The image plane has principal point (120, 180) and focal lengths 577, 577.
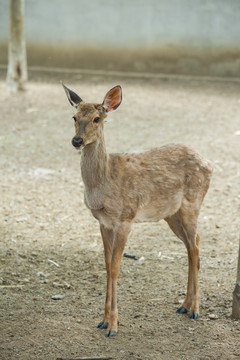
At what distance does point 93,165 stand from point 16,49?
26.0ft

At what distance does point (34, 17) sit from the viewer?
575 inches

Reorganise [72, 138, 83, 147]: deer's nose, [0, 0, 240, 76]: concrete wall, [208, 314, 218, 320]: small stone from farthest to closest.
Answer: [0, 0, 240, 76]: concrete wall, [208, 314, 218, 320]: small stone, [72, 138, 83, 147]: deer's nose

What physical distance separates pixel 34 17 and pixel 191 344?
12023 mm

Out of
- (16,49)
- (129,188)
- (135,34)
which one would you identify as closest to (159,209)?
(129,188)

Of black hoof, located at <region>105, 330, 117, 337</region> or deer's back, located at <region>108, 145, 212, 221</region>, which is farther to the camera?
deer's back, located at <region>108, 145, 212, 221</region>

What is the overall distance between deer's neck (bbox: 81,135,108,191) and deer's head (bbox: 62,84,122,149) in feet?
0.28

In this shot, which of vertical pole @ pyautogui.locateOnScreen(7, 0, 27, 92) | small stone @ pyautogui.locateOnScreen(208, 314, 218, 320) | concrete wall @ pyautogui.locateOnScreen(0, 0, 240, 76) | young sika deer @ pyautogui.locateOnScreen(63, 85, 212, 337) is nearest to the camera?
young sika deer @ pyautogui.locateOnScreen(63, 85, 212, 337)

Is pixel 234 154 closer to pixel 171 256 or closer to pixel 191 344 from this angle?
pixel 171 256

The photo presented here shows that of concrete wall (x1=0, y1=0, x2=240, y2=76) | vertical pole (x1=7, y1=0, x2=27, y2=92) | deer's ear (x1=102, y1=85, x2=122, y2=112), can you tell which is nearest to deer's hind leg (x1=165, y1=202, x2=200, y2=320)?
deer's ear (x1=102, y1=85, x2=122, y2=112)

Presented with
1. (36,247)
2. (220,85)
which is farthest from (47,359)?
(220,85)

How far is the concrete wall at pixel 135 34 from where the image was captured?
14125 mm

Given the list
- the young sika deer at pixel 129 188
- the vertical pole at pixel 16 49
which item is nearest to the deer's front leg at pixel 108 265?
the young sika deer at pixel 129 188

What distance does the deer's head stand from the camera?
4.21 meters

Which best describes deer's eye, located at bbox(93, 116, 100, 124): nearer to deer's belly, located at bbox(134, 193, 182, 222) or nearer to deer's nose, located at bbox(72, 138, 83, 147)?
deer's nose, located at bbox(72, 138, 83, 147)
